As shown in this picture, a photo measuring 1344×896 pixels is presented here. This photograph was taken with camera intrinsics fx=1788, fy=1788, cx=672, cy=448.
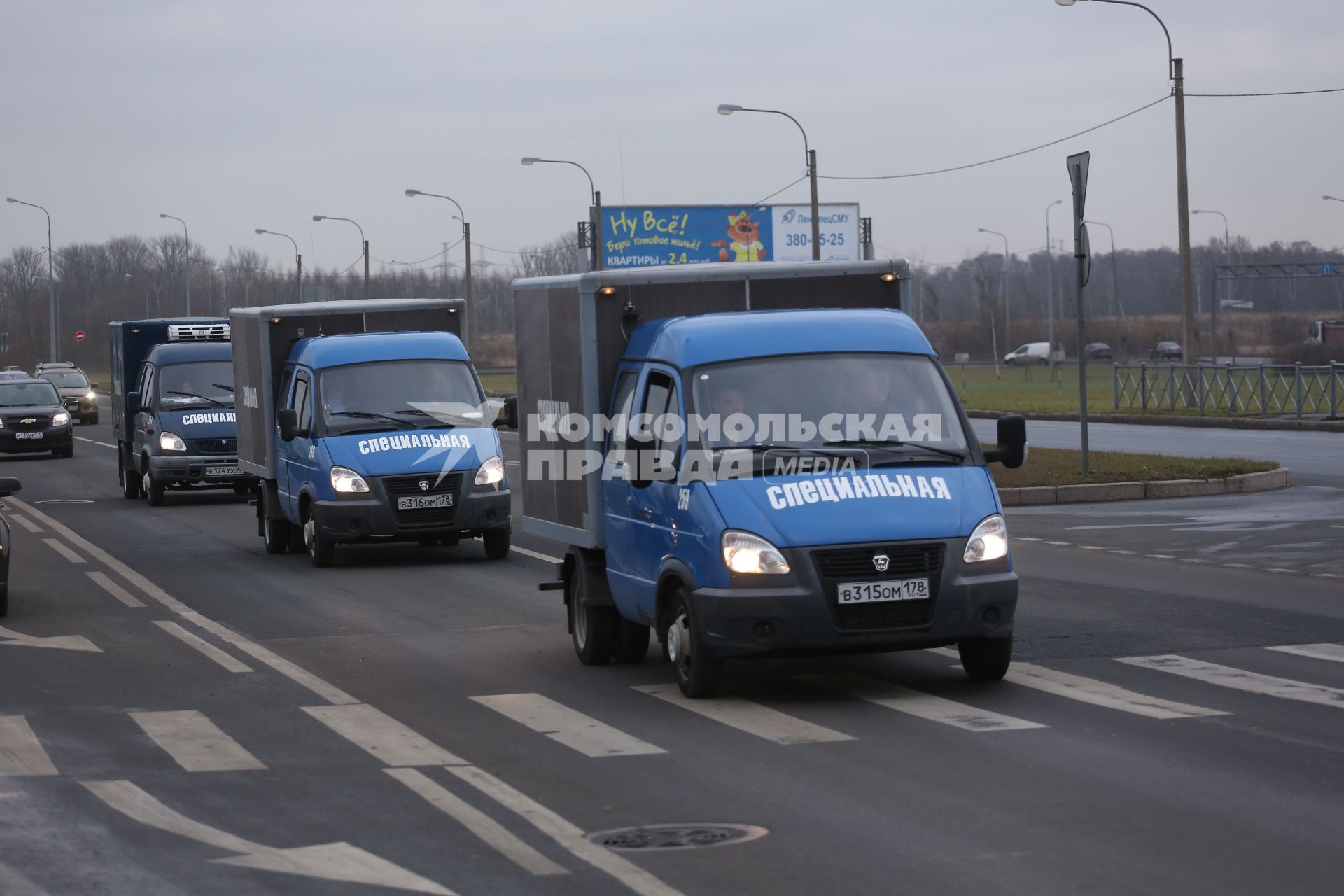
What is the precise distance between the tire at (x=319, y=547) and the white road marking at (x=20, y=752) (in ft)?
25.5

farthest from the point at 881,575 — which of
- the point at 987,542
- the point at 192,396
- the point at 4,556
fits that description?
the point at 192,396

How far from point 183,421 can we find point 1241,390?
27467 mm

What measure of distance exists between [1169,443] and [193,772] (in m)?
25.8

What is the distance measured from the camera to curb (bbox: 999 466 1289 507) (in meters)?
21.8

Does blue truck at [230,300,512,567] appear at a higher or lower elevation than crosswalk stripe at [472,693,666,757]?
higher

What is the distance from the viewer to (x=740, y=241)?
2869 inches

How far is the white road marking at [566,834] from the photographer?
601 cm

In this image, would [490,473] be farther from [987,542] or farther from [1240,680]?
[1240,680]

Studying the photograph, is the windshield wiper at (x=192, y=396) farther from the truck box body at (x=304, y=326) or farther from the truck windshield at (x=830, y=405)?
the truck windshield at (x=830, y=405)

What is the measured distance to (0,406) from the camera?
40062mm

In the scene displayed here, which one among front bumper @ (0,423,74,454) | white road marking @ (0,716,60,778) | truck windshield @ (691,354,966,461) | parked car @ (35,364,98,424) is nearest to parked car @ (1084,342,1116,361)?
parked car @ (35,364,98,424)

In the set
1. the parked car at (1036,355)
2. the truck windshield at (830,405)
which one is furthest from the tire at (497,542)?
the parked car at (1036,355)

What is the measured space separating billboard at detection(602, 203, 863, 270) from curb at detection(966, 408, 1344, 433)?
2849 centimetres

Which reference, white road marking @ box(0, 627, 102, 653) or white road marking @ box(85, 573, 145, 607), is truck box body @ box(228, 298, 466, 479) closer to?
white road marking @ box(85, 573, 145, 607)
